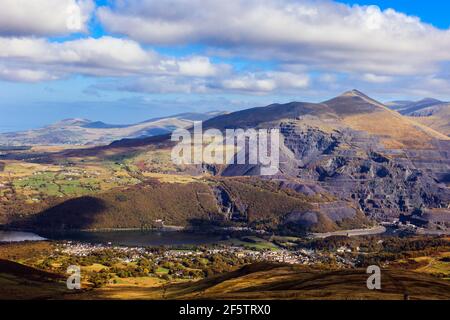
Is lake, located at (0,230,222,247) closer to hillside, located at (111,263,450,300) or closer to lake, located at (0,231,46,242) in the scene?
lake, located at (0,231,46,242)

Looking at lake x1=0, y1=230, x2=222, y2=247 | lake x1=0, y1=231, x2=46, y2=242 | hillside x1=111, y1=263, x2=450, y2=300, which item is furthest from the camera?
lake x1=0, y1=230, x2=222, y2=247

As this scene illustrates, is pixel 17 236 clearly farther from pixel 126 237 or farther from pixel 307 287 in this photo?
pixel 307 287

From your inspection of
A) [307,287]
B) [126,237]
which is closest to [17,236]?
[126,237]

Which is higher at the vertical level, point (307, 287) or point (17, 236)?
point (307, 287)

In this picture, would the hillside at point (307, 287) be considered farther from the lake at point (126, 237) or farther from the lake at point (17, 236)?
the lake at point (17, 236)

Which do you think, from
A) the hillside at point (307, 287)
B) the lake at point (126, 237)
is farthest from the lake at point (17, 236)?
the hillside at point (307, 287)

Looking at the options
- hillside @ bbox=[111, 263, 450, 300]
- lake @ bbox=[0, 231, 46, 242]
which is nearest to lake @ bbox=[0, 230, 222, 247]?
lake @ bbox=[0, 231, 46, 242]

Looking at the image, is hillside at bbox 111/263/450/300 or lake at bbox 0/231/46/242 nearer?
hillside at bbox 111/263/450/300

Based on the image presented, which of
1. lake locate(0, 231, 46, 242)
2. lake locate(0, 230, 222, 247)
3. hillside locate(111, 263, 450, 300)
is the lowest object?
lake locate(0, 230, 222, 247)
